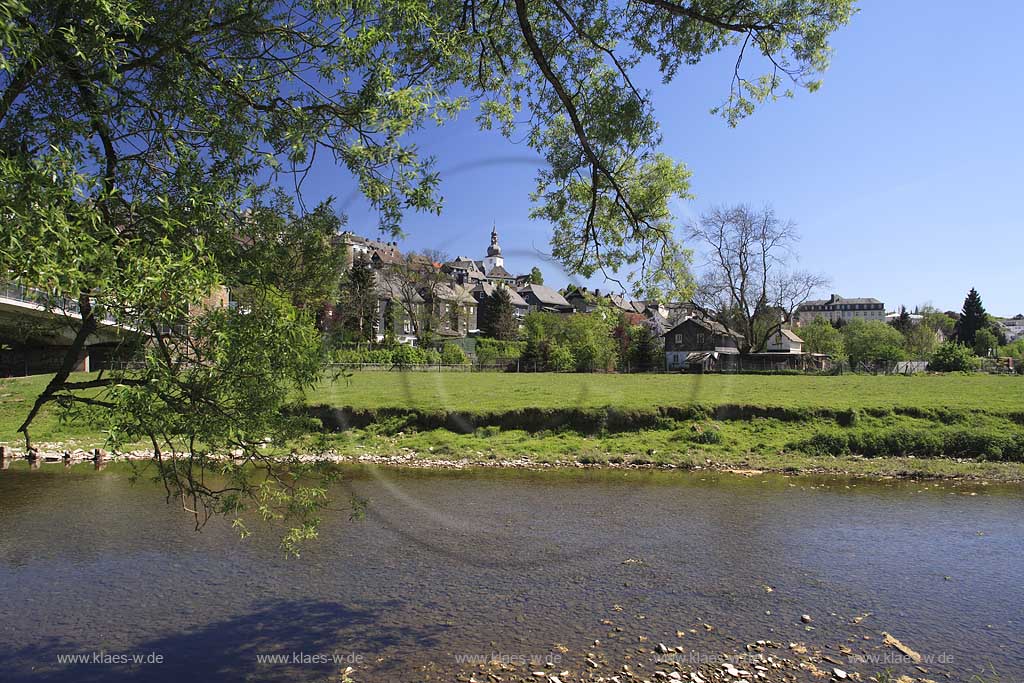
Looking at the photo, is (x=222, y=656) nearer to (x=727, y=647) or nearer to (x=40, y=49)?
(x=727, y=647)

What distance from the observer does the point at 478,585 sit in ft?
33.8

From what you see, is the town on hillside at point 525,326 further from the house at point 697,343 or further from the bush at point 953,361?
the bush at point 953,361

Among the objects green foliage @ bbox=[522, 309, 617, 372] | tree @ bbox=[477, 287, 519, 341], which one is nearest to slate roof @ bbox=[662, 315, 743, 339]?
green foliage @ bbox=[522, 309, 617, 372]

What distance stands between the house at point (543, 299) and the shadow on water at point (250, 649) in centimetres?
6573

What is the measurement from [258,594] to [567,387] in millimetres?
26624

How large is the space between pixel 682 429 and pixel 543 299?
5570 cm

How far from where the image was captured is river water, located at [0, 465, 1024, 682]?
8016 mm

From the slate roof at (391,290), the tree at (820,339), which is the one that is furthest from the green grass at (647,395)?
the tree at (820,339)

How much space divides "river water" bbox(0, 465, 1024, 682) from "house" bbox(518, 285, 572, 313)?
59.9 m

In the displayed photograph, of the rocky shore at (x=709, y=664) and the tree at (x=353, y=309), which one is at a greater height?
the tree at (x=353, y=309)

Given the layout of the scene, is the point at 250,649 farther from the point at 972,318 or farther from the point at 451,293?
the point at 972,318

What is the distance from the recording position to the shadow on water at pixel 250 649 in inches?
296

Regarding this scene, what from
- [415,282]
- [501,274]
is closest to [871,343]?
[415,282]

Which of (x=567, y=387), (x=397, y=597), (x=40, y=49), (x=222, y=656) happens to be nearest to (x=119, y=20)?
(x=40, y=49)
